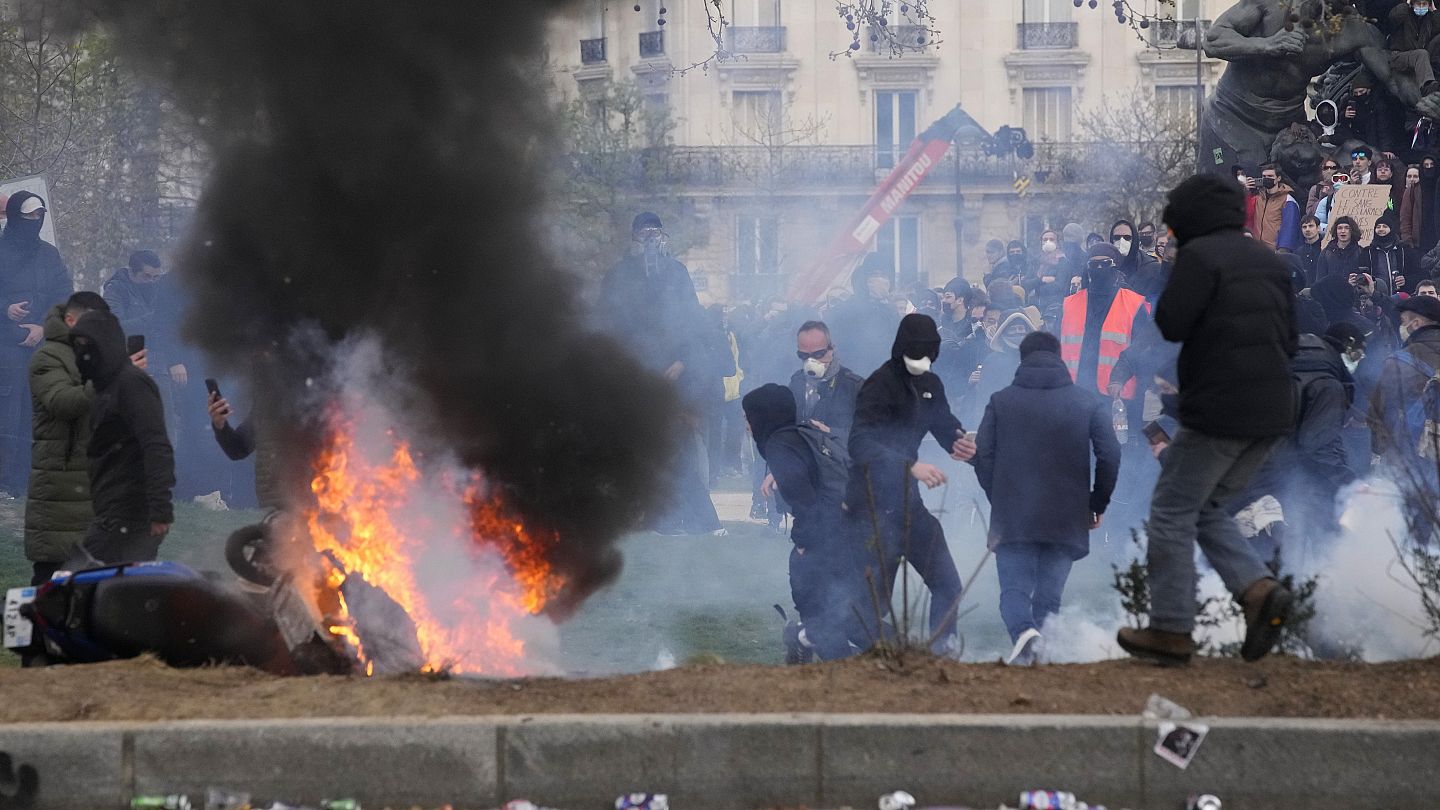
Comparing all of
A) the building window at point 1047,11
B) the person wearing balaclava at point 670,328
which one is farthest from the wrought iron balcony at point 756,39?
the building window at point 1047,11

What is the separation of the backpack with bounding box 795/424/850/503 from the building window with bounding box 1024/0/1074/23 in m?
18.7

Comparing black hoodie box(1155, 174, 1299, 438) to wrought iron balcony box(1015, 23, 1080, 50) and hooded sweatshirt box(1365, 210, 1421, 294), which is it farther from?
wrought iron balcony box(1015, 23, 1080, 50)

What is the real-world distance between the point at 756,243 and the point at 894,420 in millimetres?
21652

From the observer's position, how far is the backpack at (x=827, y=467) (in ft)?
26.9

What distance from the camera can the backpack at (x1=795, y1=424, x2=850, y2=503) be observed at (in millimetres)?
8188

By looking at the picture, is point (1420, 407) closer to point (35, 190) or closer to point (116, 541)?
point (116, 541)

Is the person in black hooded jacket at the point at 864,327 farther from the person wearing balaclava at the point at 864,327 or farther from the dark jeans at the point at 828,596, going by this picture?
the dark jeans at the point at 828,596

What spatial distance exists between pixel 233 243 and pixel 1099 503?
4229mm

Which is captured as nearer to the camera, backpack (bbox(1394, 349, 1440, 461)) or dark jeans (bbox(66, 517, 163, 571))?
dark jeans (bbox(66, 517, 163, 571))

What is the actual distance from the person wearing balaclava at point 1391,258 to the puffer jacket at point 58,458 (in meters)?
9.66

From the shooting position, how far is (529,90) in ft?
28.8

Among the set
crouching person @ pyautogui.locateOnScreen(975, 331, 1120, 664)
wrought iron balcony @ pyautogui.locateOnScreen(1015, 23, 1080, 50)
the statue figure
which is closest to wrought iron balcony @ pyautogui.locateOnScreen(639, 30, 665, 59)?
the statue figure

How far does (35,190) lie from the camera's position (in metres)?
14.4

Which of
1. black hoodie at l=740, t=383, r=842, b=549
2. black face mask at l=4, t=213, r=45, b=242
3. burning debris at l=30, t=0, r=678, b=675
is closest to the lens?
burning debris at l=30, t=0, r=678, b=675
